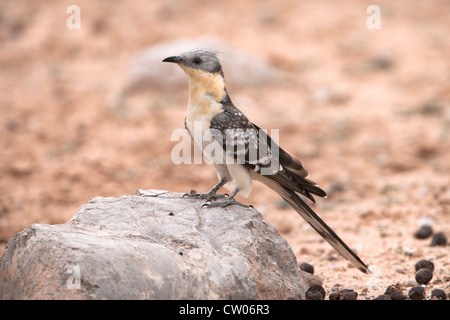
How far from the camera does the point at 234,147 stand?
555 centimetres

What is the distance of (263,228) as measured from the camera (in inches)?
199

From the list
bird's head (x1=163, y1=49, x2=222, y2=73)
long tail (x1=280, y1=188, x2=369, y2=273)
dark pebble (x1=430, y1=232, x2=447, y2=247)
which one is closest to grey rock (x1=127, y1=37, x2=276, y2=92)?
dark pebble (x1=430, y1=232, x2=447, y2=247)

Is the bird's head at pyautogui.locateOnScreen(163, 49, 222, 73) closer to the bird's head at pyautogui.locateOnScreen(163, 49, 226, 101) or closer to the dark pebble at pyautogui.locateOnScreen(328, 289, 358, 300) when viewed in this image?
the bird's head at pyautogui.locateOnScreen(163, 49, 226, 101)

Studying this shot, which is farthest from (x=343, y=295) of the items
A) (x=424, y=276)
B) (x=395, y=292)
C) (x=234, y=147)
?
(x=234, y=147)

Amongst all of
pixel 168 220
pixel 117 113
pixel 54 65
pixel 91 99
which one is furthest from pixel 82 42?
pixel 168 220

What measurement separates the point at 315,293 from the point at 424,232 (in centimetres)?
298

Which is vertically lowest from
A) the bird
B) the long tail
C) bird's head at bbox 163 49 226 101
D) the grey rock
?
the long tail

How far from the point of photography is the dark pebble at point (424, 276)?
563 centimetres

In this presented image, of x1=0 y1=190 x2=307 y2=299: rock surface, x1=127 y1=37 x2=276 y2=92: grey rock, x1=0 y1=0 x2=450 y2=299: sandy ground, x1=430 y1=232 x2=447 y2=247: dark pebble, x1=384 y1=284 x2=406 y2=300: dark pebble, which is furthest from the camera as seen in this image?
x1=127 y1=37 x2=276 y2=92: grey rock

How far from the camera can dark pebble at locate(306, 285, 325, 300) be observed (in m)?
4.89

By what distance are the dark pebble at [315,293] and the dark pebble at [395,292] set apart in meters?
0.62

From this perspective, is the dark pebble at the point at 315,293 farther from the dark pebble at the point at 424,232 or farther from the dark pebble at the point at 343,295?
the dark pebble at the point at 424,232

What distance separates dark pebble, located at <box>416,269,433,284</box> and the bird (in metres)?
0.52

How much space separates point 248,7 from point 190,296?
1378 centimetres
